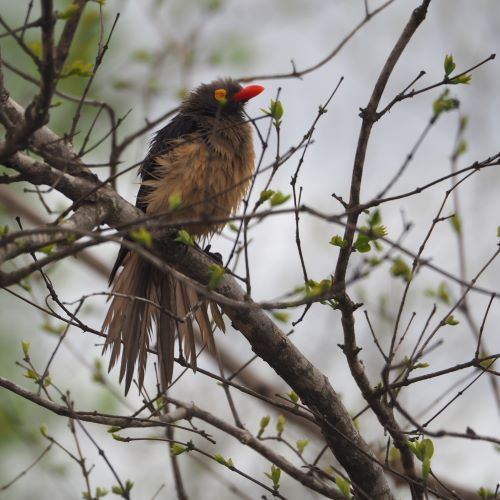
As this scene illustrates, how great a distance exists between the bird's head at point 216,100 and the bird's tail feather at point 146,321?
114 cm

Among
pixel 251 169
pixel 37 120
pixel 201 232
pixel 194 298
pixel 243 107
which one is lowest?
pixel 37 120

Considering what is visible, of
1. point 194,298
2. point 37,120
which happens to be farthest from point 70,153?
point 194,298

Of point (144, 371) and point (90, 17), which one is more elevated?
point (90, 17)

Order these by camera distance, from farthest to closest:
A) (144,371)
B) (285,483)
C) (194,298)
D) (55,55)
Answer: (285,483)
(194,298)
(144,371)
(55,55)

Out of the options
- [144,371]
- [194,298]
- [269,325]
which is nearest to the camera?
[269,325]

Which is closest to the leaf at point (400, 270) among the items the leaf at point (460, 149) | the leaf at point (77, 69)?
the leaf at point (460, 149)

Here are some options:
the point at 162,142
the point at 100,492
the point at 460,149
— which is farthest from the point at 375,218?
the point at 162,142

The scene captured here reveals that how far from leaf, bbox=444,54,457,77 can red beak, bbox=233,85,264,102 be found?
1.86m

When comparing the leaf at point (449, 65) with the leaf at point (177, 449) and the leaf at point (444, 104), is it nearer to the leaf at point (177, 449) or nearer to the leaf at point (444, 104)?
the leaf at point (444, 104)

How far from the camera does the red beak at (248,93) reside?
4.89 metres

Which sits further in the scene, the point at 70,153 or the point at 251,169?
the point at 251,169

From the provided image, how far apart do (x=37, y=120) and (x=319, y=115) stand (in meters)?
1.14

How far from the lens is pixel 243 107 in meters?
5.03

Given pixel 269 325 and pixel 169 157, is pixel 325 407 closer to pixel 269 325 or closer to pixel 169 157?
pixel 269 325
